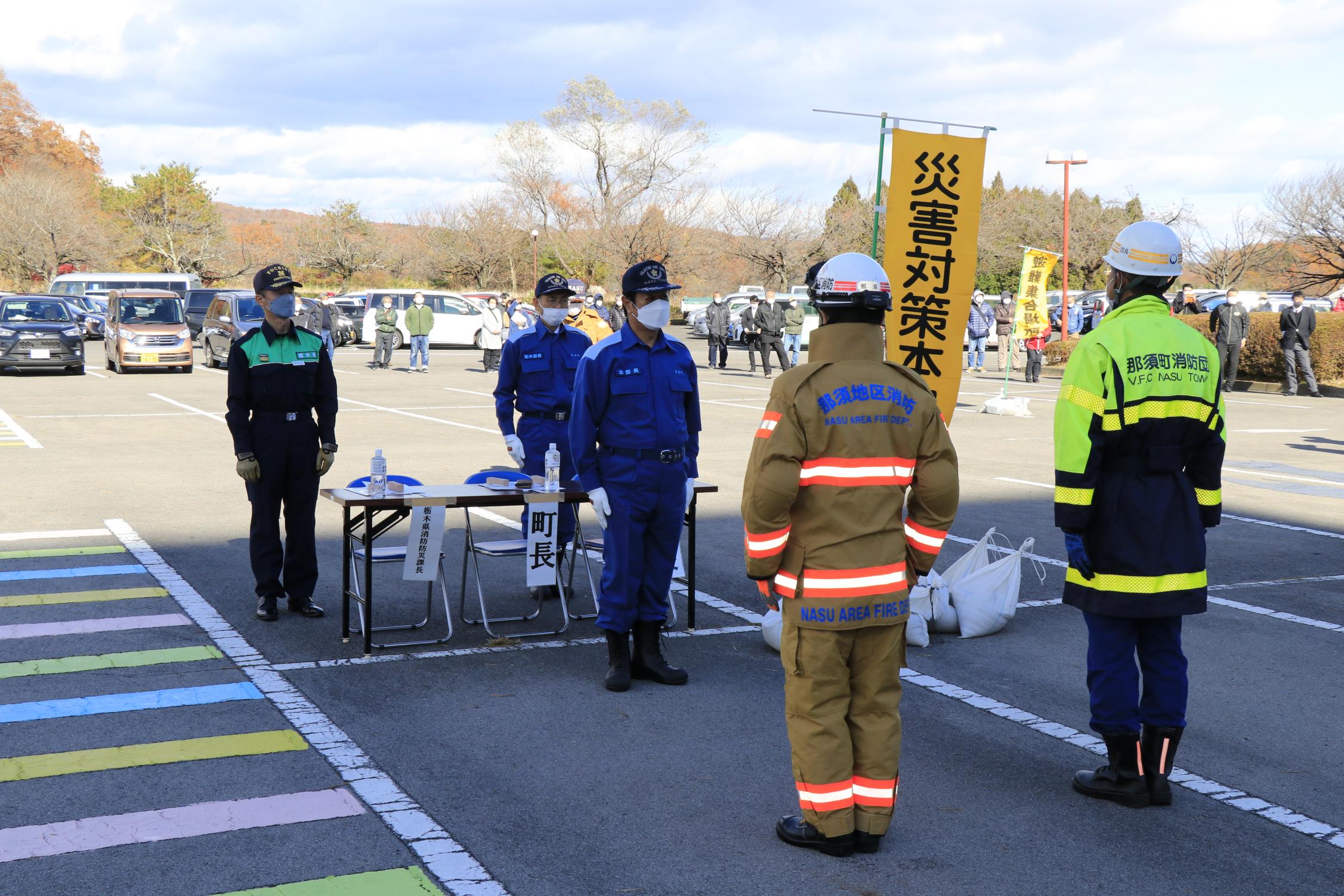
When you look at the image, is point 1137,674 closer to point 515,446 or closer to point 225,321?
point 515,446

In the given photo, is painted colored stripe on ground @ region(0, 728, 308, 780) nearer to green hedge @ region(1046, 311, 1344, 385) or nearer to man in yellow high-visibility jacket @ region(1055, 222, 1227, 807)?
man in yellow high-visibility jacket @ region(1055, 222, 1227, 807)

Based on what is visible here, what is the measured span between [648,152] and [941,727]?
6052cm

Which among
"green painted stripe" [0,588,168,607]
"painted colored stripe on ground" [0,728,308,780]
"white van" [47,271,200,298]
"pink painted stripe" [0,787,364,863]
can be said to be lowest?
"green painted stripe" [0,588,168,607]

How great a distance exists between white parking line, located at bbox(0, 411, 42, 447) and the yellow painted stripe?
547 inches

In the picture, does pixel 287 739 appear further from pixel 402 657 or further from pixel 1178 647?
pixel 1178 647

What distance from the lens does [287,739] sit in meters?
5.16

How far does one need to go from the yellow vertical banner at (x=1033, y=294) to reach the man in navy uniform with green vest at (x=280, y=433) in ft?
63.3

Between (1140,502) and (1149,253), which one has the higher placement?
(1149,253)

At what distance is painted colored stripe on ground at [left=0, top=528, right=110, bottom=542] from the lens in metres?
9.38

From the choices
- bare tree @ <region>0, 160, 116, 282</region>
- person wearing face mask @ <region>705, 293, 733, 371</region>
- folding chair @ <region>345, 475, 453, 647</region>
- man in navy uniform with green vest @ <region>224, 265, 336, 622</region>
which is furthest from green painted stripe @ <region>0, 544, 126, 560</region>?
bare tree @ <region>0, 160, 116, 282</region>

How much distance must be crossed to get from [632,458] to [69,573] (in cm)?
452

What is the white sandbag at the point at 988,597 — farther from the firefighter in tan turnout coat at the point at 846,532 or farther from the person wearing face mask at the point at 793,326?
the person wearing face mask at the point at 793,326

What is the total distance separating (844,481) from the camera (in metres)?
4.01

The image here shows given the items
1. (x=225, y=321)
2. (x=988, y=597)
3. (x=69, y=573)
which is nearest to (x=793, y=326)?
(x=225, y=321)
